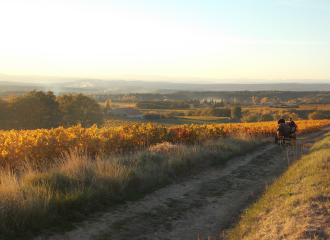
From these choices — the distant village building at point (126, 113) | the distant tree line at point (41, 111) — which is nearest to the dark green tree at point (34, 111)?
the distant tree line at point (41, 111)

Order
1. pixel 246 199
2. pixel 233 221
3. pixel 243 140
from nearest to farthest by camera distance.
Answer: pixel 233 221
pixel 246 199
pixel 243 140

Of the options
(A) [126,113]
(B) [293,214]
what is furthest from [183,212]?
(A) [126,113]

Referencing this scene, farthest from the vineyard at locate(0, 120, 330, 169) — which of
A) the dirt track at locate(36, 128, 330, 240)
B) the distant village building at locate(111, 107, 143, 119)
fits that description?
the distant village building at locate(111, 107, 143, 119)

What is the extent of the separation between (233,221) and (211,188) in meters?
2.24

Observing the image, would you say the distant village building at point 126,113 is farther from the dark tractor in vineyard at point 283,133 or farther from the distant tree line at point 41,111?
the dark tractor in vineyard at point 283,133

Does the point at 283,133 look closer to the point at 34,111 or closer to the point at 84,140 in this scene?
the point at 84,140

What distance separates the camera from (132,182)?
6840 mm

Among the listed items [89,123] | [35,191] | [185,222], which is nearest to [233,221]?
[185,222]

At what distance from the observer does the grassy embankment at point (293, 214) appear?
3732 mm

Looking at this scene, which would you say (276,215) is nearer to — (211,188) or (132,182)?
(211,188)

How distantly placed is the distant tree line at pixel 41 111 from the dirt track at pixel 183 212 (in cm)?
4937

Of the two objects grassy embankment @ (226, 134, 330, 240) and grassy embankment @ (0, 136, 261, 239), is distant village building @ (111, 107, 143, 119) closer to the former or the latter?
grassy embankment @ (0, 136, 261, 239)

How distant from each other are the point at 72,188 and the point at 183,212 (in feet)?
8.53

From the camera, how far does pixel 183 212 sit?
577 centimetres
